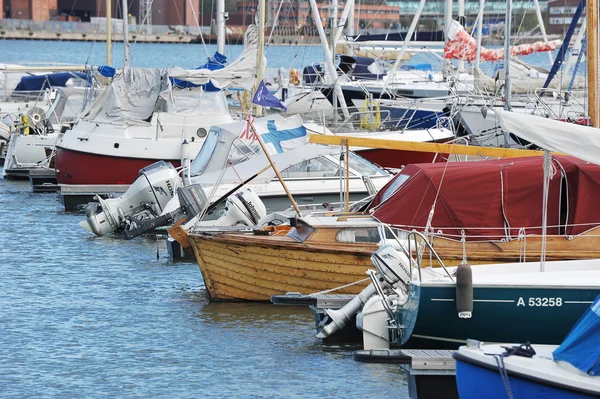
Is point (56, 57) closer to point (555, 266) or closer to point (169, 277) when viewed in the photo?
point (169, 277)

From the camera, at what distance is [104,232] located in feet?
80.5

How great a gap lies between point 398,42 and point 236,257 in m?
31.4

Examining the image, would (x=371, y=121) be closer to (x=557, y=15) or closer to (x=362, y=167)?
(x=362, y=167)

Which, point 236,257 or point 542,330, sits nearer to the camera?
point 542,330

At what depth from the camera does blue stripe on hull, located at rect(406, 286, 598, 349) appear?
12992mm

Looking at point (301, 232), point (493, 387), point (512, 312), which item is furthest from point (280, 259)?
point (493, 387)

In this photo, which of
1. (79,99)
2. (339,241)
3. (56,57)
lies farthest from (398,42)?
(56,57)

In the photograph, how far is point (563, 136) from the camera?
13219 mm

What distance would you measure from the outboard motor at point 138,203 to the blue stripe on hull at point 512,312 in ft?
37.5

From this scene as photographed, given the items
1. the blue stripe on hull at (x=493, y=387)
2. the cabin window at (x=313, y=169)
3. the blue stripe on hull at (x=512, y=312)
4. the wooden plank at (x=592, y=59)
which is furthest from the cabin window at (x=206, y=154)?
the blue stripe on hull at (x=493, y=387)

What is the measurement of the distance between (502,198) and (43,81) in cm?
3473

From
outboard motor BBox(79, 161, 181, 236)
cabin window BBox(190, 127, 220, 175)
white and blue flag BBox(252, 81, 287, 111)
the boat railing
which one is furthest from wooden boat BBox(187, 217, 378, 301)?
white and blue flag BBox(252, 81, 287, 111)

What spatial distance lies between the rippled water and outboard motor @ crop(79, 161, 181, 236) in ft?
4.44

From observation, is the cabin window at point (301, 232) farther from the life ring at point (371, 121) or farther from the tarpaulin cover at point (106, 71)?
the tarpaulin cover at point (106, 71)
